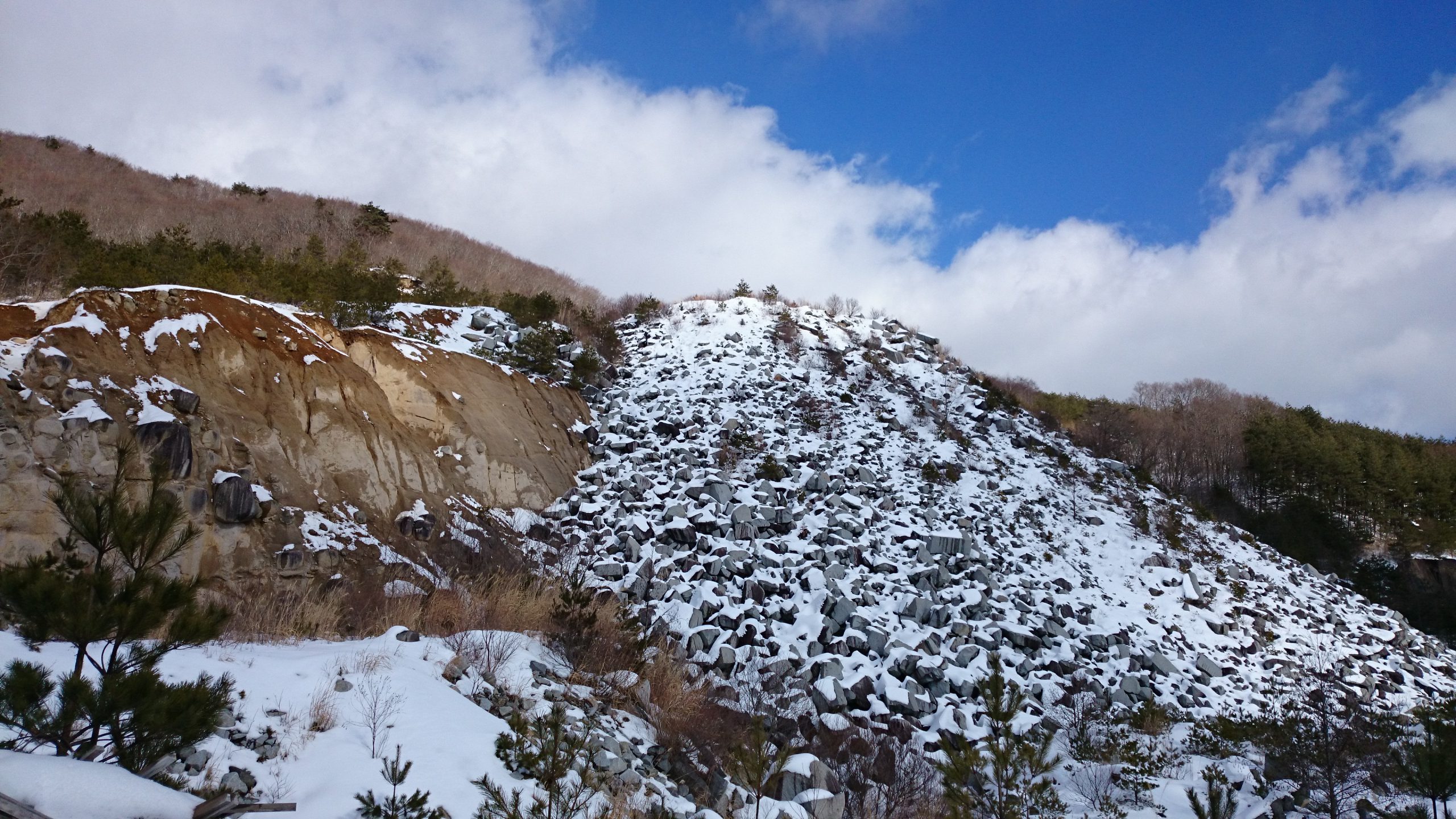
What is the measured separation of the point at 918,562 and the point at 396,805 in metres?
11.1

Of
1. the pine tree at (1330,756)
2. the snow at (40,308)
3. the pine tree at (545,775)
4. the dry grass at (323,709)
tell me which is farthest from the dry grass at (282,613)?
the pine tree at (1330,756)

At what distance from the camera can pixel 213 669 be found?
6043mm

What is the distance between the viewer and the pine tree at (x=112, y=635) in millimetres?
3459

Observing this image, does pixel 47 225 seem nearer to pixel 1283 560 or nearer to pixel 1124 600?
pixel 1124 600

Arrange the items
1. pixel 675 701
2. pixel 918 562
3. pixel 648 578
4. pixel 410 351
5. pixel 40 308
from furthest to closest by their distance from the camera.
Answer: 1. pixel 410 351
2. pixel 918 562
3. pixel 648 578
4. pixel 40 308
5. pixel 675 701

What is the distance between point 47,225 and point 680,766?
1668 cm

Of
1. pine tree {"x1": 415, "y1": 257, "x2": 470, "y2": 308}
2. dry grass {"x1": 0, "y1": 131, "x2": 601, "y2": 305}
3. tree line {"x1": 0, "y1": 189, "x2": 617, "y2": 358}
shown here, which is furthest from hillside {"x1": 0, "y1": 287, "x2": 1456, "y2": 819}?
dry grass {"x1": 0, "y1": 131, "x2": 601, "y2": 305}

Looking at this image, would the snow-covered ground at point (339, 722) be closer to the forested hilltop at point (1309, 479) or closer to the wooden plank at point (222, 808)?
the wooden plank at point (222, 808)

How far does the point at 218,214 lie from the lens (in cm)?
2591

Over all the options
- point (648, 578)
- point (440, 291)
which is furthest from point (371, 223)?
point (648, 578)

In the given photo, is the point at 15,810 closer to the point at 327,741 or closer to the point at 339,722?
the point at 327,741

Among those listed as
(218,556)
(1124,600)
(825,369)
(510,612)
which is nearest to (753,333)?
(825,369)

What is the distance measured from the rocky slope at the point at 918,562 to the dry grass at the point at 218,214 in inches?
430

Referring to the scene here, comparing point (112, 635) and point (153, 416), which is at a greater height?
point (153, 416)
